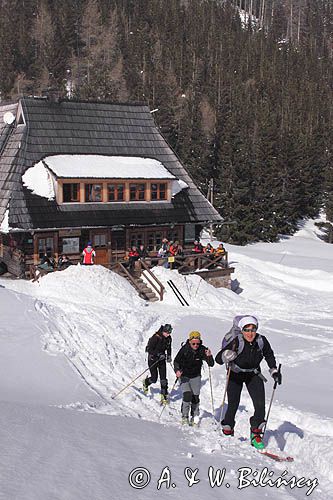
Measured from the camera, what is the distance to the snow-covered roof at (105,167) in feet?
73.3

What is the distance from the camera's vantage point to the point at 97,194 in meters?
23.3

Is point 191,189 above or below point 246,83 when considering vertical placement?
below

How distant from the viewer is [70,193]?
22.7 metres

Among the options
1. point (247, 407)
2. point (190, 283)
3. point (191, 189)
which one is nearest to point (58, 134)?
point (191, 189)

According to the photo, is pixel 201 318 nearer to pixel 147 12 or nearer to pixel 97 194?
pixel 97 194

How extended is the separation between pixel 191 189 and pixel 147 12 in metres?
78.1

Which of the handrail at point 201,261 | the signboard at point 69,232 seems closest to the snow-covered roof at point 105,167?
the signboard at point 69,232

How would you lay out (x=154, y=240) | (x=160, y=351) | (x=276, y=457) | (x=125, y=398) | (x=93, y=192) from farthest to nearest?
(x=154, y=240), (x=93, y=192), (x=160, y=351), (x=125, y=398), (x=276, y=457)

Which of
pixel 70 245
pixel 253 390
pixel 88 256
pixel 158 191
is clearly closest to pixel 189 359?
pixel 253 390

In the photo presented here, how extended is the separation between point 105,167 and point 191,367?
1591cm

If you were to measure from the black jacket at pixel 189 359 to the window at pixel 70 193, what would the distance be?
14.9 meters

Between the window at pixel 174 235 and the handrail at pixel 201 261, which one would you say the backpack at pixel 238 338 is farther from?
the window at pixel 174 235

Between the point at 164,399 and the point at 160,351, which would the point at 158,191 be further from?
the point at 164,399

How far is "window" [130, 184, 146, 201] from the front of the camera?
24141 mm
